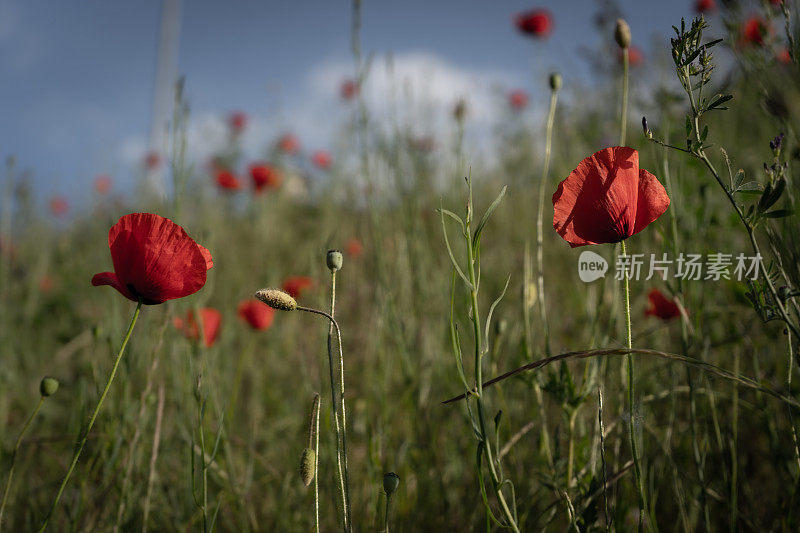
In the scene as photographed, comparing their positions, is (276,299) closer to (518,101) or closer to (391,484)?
(391,484)

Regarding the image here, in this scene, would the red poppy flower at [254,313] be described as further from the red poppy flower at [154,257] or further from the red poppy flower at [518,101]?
the red poppy flower at [518,101]

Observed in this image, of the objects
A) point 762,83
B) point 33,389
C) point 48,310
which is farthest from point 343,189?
point 762,83

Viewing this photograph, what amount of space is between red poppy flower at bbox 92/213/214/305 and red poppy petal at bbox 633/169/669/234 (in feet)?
1.99

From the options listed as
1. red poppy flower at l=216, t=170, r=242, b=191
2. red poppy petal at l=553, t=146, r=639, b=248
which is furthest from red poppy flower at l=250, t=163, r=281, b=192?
red poppy petal at l=553, t=146, r=639, b=248

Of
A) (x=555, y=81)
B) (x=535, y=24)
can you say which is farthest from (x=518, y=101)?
(x=555, y=81)

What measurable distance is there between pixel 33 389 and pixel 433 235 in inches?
77.9

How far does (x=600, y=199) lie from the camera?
72 centimetres

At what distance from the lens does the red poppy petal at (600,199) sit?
71 centimetres

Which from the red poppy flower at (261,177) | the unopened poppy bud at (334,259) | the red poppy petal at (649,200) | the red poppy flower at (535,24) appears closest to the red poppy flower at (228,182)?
the red poppy flower at (261,177)

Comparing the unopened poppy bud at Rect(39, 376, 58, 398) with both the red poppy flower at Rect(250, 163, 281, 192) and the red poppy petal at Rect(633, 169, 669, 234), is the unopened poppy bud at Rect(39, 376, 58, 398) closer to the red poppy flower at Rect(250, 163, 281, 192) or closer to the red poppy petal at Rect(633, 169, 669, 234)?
the red poppy petal at Rect(633, 169, 669, 234)

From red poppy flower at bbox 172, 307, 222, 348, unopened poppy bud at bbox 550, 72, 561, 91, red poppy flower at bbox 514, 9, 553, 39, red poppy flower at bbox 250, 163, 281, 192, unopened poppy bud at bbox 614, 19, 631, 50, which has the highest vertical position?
red poppy flower at bbox 514, 9, 553, 39

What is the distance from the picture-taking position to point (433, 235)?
3004mm

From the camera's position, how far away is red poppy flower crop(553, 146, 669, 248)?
0.72m

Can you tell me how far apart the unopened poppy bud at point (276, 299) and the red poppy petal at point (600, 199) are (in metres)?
0.38
